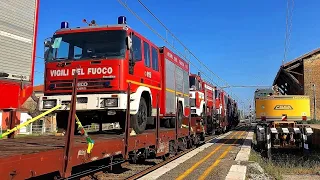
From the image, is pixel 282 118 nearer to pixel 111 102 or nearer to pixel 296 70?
pixel 111 102

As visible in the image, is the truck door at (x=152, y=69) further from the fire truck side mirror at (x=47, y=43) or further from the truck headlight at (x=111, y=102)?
the fire truck side mirror at (x=47, y=43)

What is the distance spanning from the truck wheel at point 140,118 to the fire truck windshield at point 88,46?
1.56m

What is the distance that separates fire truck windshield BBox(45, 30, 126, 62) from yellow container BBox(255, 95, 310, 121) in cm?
987

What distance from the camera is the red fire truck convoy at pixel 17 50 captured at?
21.0ft

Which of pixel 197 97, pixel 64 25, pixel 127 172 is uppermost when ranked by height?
pixel 64 25

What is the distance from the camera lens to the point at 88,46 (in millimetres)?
8117

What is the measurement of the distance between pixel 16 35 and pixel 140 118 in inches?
140

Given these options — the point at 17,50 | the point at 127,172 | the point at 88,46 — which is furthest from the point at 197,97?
the point at 17,50

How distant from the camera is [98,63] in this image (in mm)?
7723

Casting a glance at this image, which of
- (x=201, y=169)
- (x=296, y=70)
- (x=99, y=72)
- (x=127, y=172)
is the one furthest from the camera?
(x=296, y=70)

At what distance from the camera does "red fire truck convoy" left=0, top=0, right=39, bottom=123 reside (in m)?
6.40

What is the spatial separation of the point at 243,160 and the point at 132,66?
5.23 metres

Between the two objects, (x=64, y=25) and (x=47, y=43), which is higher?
(x=64, y=25)

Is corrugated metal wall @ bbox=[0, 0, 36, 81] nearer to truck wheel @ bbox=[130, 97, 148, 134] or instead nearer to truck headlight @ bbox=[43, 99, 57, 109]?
truck headlight @ bbox=[43, 99, 57, 109]
